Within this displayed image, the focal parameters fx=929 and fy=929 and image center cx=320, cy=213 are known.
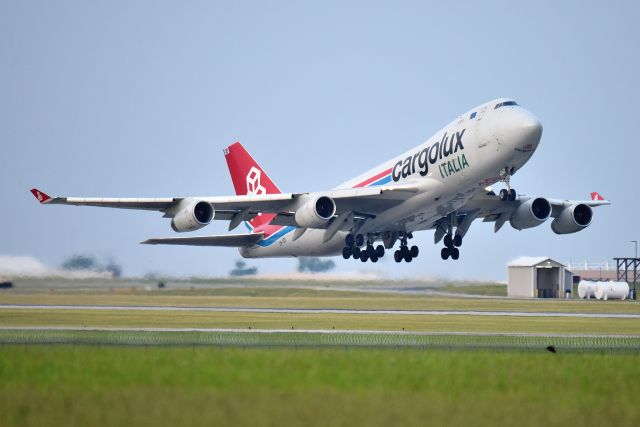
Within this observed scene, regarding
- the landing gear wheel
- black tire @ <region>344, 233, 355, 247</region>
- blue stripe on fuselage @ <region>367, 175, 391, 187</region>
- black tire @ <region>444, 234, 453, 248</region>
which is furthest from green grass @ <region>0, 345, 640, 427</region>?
the landing gear wheel

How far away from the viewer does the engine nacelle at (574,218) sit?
1982 inches

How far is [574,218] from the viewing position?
50.4m

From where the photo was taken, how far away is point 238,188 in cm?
5947

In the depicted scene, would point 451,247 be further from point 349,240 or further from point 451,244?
point 349,240

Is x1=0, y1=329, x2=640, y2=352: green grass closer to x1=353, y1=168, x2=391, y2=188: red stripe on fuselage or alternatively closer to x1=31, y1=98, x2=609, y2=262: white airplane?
x1=31, y1=98, x2=609, y2=262: white airplane

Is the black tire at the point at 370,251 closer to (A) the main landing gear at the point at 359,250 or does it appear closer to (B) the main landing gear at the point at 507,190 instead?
(A) the main landing gear at the point at 359,250

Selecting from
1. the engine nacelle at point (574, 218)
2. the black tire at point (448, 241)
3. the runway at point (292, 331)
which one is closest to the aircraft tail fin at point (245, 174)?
the black tire at point (448, 241)

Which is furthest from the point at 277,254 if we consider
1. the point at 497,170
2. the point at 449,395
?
the point at 449,395

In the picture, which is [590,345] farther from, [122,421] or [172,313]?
[172,313]

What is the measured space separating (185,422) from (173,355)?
28.4ft

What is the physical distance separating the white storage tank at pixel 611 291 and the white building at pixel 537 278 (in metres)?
Result: 4.74

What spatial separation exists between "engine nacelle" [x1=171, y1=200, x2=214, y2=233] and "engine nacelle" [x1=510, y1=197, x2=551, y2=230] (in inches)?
668

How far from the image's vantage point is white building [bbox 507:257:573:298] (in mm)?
80188

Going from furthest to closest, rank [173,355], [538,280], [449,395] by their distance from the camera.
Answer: [538,280], [173,355], [449,395]
